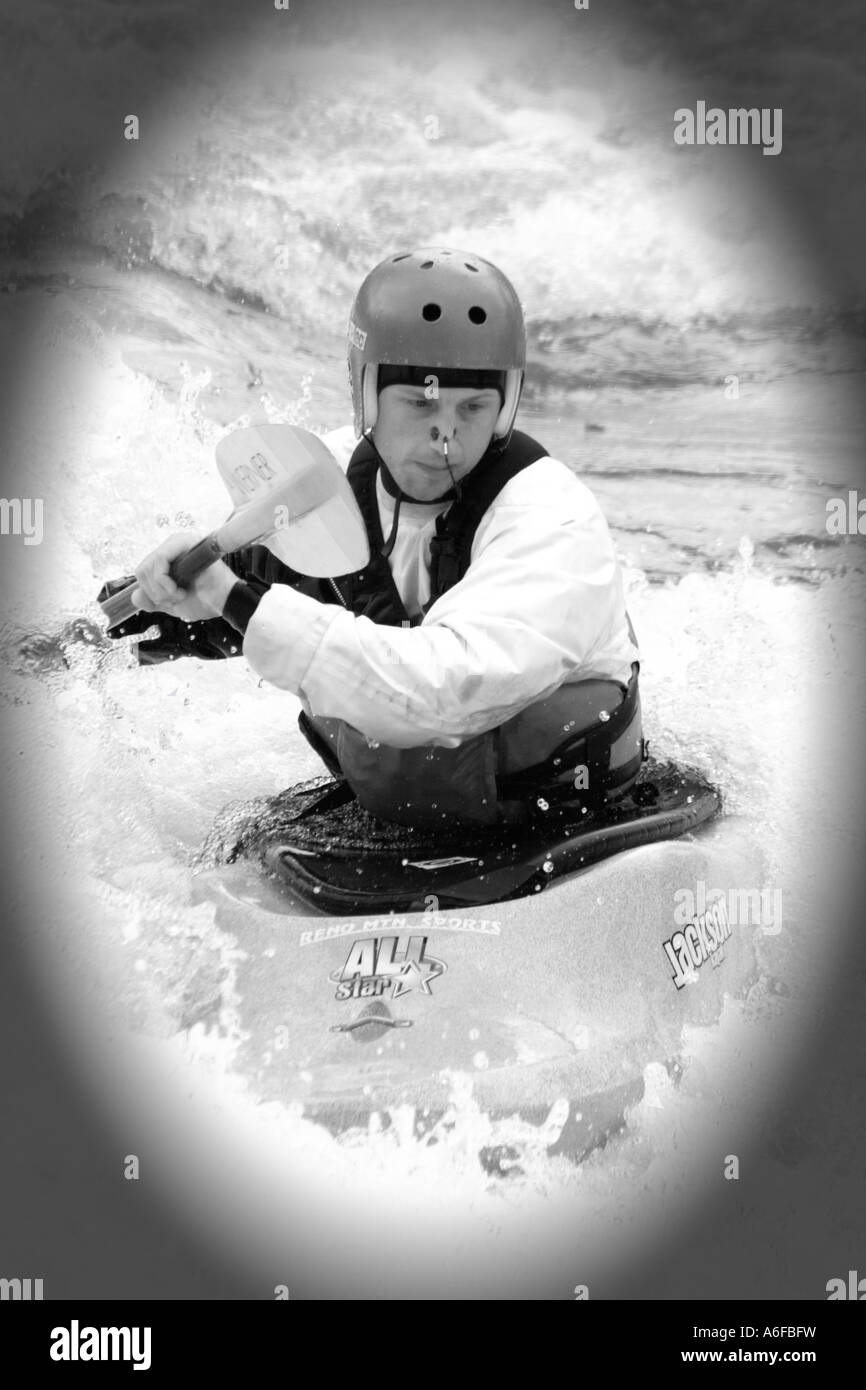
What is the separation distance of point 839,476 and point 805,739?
84cm

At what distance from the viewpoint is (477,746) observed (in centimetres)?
164

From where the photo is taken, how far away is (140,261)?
338cm

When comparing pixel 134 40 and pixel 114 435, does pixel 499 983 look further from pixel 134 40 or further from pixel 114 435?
pixel 134 40

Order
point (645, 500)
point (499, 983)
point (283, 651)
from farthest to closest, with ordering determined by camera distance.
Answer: point (645, 500) → point (499, 983) → point (283, 651)

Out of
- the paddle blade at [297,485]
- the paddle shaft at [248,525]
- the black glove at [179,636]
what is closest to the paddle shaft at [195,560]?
the paddle shaft at [248,525]

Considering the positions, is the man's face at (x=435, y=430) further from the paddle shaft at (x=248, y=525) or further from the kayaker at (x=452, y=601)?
the paddle shaft at (x=248, y=525)

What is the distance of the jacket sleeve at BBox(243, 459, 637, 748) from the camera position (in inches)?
57.9

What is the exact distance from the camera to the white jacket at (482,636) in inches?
57.9

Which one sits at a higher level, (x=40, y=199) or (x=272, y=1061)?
(x=40, y=199)

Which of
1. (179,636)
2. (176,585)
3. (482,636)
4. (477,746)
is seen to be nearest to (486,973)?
(477,746)

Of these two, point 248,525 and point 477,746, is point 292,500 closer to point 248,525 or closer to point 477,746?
point 248,525

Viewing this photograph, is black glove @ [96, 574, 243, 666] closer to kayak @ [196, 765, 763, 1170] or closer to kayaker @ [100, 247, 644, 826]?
kayaker @ [100, 247, 644, 826]

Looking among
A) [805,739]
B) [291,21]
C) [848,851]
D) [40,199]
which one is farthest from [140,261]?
[848,851]

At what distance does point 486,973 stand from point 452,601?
408 mm
